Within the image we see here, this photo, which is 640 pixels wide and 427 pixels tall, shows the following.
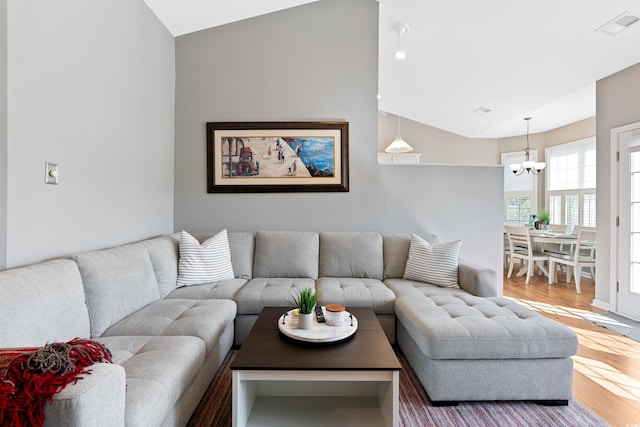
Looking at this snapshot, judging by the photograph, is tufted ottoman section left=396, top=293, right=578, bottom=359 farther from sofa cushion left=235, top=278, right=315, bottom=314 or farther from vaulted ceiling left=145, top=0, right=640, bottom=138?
vaulted ceiling left=145, top=0, right=640, bottom=138

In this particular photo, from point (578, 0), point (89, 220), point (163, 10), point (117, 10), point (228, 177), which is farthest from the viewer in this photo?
point (228, 177)

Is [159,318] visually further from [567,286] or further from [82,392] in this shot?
[567,286]

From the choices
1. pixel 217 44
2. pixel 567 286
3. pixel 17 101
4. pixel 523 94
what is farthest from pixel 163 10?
pixel 567 286

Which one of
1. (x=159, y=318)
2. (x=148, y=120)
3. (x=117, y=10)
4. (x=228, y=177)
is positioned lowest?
(x=159, y=318)

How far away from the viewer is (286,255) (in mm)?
2998

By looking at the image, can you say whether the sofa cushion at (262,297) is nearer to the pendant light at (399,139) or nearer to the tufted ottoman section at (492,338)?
the tufted ottoman section at (492,338)

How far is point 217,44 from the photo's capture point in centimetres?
340

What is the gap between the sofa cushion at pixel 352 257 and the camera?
3.01 m

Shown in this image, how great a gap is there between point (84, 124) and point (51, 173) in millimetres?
461

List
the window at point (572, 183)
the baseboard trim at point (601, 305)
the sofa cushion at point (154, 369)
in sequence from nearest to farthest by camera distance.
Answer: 1. the sofa cushion at point (154, 369)
2. the baseboard trim at point (601, 305)
3. the window at point (572, 183)

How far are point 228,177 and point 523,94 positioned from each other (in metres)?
4.22

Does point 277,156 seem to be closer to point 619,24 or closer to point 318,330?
point 318,330

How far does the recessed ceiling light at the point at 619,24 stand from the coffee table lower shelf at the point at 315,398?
377 cm

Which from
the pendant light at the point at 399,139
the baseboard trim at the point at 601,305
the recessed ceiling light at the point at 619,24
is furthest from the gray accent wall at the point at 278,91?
the baseboard trim at the point at 601,305
